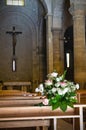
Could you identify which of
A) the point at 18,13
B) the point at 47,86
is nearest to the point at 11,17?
the point at 18,13

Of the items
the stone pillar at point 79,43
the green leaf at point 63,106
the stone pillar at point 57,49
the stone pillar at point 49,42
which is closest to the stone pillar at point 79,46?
the stone pillar at point 79,43

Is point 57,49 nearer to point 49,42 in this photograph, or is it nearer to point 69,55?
point 49,42

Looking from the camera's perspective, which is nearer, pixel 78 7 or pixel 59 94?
pixel 59 94

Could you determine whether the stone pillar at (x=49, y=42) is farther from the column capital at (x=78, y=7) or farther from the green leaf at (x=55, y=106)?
the green leaf at (x=55, y=106)

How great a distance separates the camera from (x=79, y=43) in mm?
13156

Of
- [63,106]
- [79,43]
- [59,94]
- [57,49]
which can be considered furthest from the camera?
[57,49]

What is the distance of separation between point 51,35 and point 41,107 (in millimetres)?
13363

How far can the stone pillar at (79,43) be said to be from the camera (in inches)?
514

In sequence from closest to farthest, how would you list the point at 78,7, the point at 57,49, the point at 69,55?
the point at 78,7, the point at 57,49, the point at 69,55

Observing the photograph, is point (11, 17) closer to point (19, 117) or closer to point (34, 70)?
point (34, 70)

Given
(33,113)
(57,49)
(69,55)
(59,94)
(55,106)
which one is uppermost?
(57,49)

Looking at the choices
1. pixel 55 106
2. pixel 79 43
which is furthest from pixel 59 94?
pixel 79 43

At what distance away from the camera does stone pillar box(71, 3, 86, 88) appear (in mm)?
13047

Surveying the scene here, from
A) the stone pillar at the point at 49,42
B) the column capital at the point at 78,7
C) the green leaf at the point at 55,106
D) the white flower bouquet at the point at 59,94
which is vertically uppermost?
the column capital at the point at 78,7
